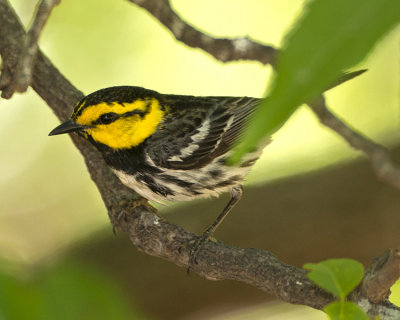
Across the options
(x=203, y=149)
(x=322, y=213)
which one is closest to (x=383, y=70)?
(x=322, y=213)

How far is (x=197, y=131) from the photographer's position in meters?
3.37

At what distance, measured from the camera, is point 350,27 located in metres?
0.46

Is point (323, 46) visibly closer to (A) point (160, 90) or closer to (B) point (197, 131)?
(B) point (197, 131)

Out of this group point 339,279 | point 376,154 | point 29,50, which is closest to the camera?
point 376,154

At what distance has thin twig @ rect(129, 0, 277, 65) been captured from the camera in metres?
2.16

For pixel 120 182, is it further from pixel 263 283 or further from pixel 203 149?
pixel 263 283

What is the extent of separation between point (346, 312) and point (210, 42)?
4.80 ft

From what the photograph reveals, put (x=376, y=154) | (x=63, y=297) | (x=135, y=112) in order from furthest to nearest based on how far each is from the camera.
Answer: (x=135, y=112) < (x=63, y=297) < (x=376, y=154)

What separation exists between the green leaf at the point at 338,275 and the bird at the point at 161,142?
67.9 inches

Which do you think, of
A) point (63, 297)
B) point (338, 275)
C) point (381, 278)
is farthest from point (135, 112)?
point (63, 297)

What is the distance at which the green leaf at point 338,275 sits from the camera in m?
1.23

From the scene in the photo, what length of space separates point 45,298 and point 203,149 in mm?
2274

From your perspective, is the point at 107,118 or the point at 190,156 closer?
the point at 107,118

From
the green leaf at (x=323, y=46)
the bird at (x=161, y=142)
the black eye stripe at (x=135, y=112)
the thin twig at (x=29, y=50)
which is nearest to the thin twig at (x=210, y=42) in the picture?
the thin twig at (x=29, y=50)
